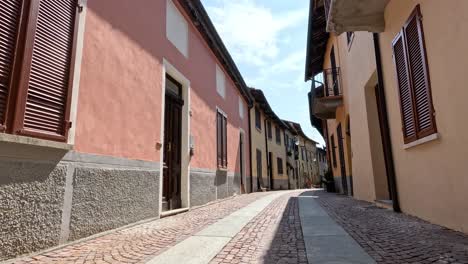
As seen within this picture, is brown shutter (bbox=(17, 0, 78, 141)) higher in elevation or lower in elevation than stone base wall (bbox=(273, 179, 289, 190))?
higher

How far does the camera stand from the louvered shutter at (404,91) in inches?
186

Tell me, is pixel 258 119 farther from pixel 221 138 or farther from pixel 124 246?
pixel 124 246

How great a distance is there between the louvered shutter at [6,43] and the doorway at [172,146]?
3.92 meters

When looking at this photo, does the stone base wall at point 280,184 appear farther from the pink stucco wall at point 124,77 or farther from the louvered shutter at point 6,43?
the louvered shutter at point 6,43

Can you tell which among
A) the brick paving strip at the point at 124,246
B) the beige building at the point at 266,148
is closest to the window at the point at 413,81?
the brick paving strip at the point at 124,246

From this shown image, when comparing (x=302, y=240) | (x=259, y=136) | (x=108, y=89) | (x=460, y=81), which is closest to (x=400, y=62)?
(x=460, y=81)

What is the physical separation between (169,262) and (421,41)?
162 inches

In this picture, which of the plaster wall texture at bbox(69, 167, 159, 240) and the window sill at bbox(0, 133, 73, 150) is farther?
the plaster wall texture at bbox(69, 167, 159, 240)

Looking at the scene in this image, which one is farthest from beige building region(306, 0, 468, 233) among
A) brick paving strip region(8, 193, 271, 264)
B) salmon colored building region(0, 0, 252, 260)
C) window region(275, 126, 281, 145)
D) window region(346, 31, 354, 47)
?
window region(275, 126, 281, 145)

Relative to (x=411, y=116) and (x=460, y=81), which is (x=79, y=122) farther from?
(x=411, y=116)

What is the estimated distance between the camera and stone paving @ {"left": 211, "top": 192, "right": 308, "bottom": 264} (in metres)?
2.88

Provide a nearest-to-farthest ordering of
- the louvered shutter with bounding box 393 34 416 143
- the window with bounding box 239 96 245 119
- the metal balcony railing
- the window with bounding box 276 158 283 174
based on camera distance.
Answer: the louvered shutter with bounding box 393 34 416 143, the metal balcony railing, the window with bounding box 239 96 245 119, the window with bounding box 276 158 283 174

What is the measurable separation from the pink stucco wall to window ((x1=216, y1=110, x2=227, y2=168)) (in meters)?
2.32

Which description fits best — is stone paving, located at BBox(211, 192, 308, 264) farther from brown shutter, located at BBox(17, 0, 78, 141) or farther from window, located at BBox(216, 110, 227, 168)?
window, located at BBox(216, 110, 227, 168)
